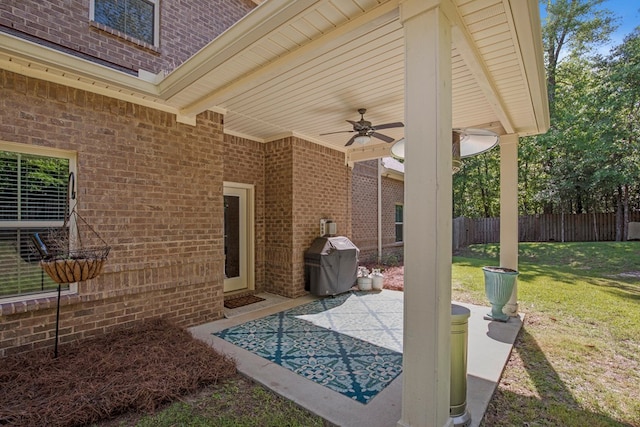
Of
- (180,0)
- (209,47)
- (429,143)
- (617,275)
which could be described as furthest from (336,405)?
(617,275)

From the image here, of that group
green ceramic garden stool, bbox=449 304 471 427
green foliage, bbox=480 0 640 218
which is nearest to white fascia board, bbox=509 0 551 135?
green ceramic garden stool, bbox=449 304 471 427

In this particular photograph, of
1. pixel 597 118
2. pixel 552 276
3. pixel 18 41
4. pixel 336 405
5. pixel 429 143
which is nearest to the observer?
pixel 429 143

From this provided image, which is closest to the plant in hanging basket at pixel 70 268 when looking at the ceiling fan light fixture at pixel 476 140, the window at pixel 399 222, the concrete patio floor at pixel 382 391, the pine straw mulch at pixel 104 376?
the pine straw mulch at pixel 104 376

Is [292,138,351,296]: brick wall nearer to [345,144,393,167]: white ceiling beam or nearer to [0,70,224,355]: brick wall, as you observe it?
[345,144,393,167]: white ceiling beam

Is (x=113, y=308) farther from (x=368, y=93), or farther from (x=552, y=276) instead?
(x=552, y=276)

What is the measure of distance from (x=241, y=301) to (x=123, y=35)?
4686mm

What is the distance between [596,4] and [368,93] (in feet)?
67.0

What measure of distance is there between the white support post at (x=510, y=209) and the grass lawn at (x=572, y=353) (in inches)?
→ 35.3

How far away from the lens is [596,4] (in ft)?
53.3

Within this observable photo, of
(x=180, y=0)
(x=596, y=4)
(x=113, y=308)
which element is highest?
(x=596, y=4)

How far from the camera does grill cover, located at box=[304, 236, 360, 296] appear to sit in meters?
6.30

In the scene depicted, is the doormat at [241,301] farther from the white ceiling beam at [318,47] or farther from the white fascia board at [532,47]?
the white fascia board at [532,47]

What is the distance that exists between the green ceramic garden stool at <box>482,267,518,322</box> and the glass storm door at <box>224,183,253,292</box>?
4.48 meters

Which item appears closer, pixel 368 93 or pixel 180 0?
pixel 368 93
